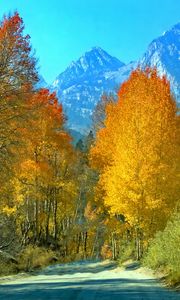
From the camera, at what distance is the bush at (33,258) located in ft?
93.5

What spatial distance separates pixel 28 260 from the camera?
29453 millimetres

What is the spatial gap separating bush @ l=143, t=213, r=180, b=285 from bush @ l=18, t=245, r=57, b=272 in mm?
8045

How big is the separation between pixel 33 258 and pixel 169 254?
14205 mm

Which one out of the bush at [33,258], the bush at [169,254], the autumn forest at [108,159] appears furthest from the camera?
the bush at [33,258]

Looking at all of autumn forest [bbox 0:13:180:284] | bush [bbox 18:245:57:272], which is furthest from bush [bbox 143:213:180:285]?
bush [bbox 18:245:57:272]

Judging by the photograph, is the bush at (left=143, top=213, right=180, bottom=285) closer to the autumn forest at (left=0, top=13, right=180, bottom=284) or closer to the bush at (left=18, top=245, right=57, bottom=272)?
the autumn forest at (left=0, top=13, right=180, bottom=284)

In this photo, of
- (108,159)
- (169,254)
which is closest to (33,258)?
(108,159)

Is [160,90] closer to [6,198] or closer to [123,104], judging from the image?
[123,104]

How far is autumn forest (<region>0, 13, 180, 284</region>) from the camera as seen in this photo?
21781mm

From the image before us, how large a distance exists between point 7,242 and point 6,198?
6013mm

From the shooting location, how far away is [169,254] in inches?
736

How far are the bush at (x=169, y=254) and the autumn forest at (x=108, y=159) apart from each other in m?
0.05

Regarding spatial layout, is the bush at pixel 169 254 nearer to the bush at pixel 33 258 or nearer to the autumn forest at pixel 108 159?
the autumn forest at pixel 108 159

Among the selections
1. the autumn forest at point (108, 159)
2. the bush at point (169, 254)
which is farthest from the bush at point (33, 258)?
the bush at point (169, 254)
